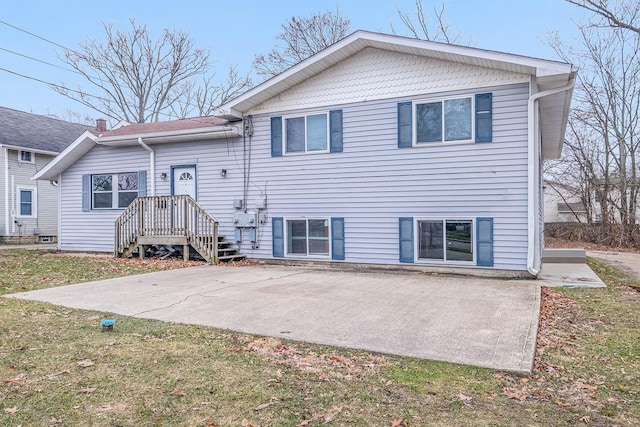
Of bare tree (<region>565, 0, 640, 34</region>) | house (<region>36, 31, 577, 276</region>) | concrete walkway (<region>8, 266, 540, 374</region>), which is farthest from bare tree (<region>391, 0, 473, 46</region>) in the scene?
concrete walkway (<region>8, 266, 540, 374</region>)

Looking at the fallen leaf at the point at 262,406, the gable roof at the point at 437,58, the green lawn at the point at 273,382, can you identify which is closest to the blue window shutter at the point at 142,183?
the gable roof at the point at 437,58

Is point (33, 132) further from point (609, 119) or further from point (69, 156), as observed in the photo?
point (609, 119)

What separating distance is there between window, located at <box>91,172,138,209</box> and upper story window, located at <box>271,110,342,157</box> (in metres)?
4.87

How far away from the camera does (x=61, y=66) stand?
80.3 ft

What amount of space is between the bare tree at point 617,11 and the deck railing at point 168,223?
1443 cm

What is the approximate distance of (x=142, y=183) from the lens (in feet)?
42.7

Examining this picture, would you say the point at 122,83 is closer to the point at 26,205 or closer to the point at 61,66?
the point at 61,66

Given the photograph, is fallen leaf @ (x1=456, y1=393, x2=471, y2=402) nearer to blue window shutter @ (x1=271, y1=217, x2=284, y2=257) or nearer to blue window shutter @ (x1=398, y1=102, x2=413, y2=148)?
blue window shutter @ (x1=398, y1=102, x2=413, y2=148)

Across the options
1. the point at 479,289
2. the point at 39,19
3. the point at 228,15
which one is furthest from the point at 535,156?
the point at 39,19

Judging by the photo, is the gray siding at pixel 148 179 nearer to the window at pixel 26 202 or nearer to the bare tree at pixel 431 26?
the window at pixel 26 202

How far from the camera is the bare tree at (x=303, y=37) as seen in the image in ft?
80.3

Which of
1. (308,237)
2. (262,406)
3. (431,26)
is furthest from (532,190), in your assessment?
(431,26)

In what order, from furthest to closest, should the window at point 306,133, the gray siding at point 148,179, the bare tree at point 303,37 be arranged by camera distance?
1. the bare tree at point 303,37
2. the gray siding at point 148,179
3. the window at point 306,133

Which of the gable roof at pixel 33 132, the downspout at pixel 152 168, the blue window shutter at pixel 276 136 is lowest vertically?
the downspout at pixel 152 168
